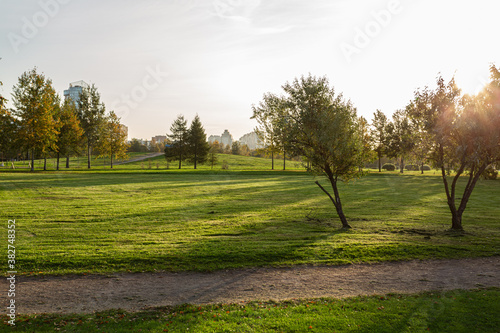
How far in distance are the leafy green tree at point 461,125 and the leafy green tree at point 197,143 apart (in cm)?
6240

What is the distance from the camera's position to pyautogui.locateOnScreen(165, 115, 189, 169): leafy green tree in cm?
7518

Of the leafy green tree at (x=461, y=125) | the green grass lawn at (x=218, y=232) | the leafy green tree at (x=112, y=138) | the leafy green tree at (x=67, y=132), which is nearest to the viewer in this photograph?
the green grass lawn at (x=218, y=232)

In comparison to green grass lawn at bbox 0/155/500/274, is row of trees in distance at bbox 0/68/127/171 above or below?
above

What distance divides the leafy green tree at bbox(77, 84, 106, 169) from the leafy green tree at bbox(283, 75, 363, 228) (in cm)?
6187

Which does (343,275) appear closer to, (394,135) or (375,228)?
(375,228)

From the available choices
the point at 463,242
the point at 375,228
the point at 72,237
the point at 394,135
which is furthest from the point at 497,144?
the point at 394,135

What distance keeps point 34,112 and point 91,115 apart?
2060 cm

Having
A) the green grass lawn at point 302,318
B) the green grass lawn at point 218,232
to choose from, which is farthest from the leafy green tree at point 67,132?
the green grass lawn at point 302,318

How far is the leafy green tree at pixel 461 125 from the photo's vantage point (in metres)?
15.1

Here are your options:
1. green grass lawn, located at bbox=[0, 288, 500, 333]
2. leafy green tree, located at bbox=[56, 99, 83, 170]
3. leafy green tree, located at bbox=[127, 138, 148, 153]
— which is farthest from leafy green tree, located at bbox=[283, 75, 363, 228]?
leafy green tree, located at bbox=[127, 138, 148, 153]

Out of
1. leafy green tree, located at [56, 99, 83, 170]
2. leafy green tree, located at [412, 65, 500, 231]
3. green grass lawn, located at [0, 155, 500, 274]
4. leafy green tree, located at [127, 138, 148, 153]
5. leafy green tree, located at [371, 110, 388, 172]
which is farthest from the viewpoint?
leafy green tree, located at [127, 138, 148, 153]

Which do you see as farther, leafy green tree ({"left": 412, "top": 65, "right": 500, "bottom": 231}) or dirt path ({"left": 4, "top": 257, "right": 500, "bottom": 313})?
leafy green tree ({"left": 412, "top": 65, "right": 500, "bottom": 231})

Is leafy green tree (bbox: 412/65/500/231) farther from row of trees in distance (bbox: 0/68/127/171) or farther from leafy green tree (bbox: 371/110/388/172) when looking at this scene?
leafy green tree (bbox: 371/110/388/172)

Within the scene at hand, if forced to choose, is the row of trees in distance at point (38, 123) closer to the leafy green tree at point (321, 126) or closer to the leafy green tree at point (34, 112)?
the leafy green tree at point (34, 112)
